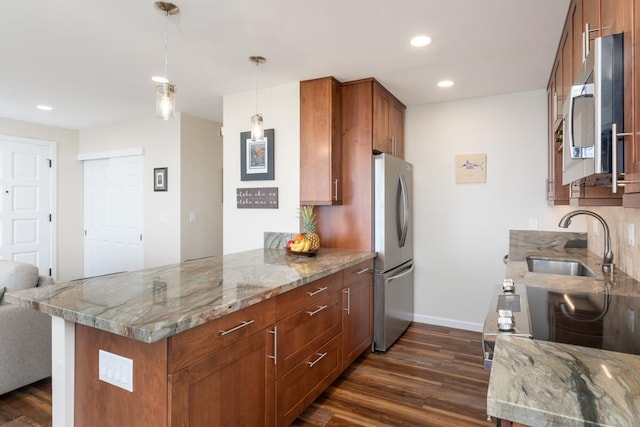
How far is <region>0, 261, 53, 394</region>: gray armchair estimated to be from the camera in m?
2.35

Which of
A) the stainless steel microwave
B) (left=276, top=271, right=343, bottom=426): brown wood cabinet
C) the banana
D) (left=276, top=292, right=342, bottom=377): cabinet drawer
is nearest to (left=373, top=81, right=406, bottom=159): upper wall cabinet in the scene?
the banana

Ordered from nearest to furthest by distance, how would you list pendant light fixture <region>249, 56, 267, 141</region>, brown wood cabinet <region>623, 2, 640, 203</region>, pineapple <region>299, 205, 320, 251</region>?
brown wood cabinet <region>623, 2, 640, 203</region>, pendant light fixture <region>249, 56, 267, 141</region>, pineapple <region>299, 205, 320, 251</region>

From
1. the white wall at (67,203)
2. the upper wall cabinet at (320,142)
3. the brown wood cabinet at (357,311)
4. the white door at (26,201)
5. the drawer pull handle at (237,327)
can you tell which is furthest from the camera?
the white wall at (67,203)

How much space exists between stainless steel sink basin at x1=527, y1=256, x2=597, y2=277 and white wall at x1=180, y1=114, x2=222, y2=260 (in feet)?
12.0

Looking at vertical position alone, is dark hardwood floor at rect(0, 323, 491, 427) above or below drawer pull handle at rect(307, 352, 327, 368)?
below

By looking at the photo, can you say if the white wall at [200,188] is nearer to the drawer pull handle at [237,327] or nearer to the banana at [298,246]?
the banana at [298,246]

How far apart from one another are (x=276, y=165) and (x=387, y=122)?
3.85 feet

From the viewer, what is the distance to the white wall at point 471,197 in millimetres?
3496

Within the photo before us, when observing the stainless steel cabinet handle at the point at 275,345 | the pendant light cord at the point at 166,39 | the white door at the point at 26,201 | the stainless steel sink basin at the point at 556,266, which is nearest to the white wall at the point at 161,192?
the white door at the point at 26,201

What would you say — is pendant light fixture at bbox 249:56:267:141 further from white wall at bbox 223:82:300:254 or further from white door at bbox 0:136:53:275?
white door at bbox 0:136:53:275

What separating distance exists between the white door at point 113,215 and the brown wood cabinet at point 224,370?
3.32 meters

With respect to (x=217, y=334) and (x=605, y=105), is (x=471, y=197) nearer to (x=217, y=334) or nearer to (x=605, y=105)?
(x=605, y=105)

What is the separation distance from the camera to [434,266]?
3932 mm

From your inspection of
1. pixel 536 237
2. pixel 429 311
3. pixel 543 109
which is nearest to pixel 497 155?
pixel 543 109
